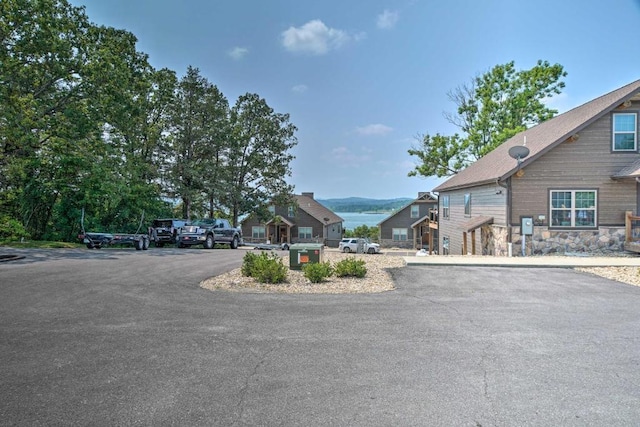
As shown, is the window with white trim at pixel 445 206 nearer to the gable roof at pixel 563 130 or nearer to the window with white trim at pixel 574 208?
the gable roof at pixel 563 130

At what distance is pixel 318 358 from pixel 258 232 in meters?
45.0

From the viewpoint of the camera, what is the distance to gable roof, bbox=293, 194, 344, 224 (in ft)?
164

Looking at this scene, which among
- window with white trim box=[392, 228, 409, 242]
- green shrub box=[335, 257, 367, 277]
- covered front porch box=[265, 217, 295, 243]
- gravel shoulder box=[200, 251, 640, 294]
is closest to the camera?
gravel shoulder box=[200, 251, 640, 294]

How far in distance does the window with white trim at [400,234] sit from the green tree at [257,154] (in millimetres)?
16976

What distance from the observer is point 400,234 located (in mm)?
51812

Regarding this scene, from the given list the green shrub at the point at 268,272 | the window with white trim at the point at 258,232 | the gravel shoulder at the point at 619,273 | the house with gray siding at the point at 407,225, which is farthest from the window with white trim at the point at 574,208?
the window with white trim at the point at 258,232

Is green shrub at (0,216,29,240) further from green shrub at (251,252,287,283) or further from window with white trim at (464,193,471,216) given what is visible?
window with white trim at (464,193,471,216)

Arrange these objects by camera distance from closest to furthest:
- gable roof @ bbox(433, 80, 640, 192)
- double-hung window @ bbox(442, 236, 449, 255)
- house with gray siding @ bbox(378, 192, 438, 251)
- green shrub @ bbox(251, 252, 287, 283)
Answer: green shrub @ bbox(251, 252, 287, 283), gable roof @ bbox(433, 80, 640, 192), double-hung window @ bbox(442, 236, 449, 255), house with gray siding @ bbox(378, 192, 438, 251)

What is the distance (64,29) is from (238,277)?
20.0 m

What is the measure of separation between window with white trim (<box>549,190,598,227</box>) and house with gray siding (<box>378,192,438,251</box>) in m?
32.8

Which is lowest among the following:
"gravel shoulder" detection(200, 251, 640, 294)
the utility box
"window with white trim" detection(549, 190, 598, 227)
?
"gravel shoulder" detection(200, 251, 640, 294)

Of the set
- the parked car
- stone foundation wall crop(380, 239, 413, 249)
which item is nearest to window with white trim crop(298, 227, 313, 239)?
stone foundation wall crop(380, 239, 413, 249)

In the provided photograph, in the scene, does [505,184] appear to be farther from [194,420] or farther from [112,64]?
[112,64]

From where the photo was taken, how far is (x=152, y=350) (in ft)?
16.5
